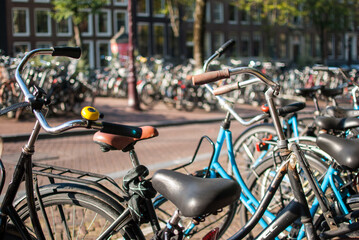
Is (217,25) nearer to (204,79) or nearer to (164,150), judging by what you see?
(164,150)

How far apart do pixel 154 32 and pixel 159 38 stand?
0.60m

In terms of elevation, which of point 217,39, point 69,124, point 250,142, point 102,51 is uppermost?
point 217,39

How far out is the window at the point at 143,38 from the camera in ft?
99.2

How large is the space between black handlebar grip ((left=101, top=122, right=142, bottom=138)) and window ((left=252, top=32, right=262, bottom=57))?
34.9m

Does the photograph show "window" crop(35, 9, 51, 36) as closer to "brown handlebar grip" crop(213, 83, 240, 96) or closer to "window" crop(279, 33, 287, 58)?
"window" crop(279, 33, 287, 58)

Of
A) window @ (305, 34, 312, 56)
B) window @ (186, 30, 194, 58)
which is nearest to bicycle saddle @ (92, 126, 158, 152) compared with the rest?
window @ (186, 30, 194, 58)

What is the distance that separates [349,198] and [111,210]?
4.32ft

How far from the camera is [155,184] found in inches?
72.4

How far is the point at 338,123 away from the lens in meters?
2.80

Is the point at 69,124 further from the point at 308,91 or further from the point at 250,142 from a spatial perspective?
the point at 308,91

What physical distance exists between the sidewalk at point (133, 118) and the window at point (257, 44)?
23.8 metres

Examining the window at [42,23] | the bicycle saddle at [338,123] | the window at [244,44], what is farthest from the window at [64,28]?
the bicycle saddle at [338,123]

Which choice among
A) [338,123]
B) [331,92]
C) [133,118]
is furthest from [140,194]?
[133,118]

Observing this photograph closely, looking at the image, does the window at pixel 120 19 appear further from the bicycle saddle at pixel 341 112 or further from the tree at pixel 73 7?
the bicycle saddle at pixel 341 112
